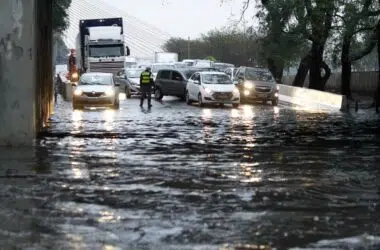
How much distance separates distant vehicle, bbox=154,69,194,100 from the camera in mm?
37562

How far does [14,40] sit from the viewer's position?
14406 mm

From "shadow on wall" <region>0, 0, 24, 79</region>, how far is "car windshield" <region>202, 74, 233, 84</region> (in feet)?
63.4

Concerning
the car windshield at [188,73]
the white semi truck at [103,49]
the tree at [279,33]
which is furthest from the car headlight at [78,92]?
the white semi truck at [103,49]

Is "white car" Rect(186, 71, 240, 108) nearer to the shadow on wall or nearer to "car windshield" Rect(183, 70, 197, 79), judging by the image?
"car windshield" Rect(183, 70, 197, 79)

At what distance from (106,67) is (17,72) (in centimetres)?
3286

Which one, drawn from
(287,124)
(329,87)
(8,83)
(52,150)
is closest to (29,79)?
(8,83)

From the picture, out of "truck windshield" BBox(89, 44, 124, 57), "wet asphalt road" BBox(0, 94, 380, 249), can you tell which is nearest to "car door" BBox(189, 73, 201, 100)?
"truck windshield" BBox(89, 44, 124, 57)

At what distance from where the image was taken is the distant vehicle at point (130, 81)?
1609 inches

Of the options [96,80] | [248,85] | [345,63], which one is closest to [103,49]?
[248,85]

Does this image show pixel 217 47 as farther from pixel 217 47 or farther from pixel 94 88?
pixel 94 88

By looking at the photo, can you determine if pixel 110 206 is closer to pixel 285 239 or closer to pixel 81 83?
pixel 285 239

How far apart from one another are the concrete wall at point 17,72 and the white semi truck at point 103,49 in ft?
106

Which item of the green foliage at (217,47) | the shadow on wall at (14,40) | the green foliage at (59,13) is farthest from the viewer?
the green foliage at (217,47)

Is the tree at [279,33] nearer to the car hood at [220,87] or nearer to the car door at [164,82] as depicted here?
the car hood at [220,87]
